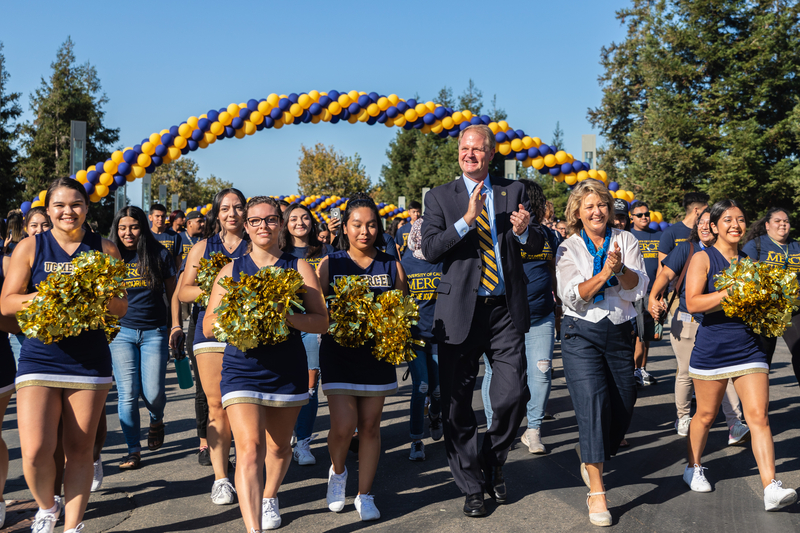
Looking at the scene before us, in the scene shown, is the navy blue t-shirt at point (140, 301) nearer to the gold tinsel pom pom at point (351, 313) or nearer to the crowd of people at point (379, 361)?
the crowd of people at point (379, 361)

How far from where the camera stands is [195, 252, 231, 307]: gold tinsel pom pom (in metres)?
4.69

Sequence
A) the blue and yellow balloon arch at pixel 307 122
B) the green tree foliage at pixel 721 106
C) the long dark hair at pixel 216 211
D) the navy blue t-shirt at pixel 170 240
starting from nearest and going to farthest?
1. the long dark hair at pixel 216 211
2. the navy blue t-shirt at pixel 170 240
3. the blue and yellow balloon arch at pixel 307 122
4. the green tree foliage at pixel 721 106

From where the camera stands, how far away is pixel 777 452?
5871mm

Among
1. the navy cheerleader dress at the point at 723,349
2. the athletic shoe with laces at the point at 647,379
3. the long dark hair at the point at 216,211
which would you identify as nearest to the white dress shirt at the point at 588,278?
the navy cheerleader dress at the point at 723,349

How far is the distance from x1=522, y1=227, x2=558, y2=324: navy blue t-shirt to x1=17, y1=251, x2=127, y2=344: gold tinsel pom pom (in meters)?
3.48

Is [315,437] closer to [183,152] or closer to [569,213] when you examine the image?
[569,213]

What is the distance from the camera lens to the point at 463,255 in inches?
175

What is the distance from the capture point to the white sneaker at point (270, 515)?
4191 millimetres

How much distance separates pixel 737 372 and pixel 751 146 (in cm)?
2584

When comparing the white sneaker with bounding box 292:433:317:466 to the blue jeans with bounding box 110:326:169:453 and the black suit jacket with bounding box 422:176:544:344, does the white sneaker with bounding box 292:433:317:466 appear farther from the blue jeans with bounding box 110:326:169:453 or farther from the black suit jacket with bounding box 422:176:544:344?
the black suit jacket with bounding box 422:176:544:344

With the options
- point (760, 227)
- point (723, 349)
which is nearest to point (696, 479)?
point (723, 349)

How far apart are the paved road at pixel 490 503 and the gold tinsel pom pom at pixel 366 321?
1153mm

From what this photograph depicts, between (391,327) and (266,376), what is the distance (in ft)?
3.13

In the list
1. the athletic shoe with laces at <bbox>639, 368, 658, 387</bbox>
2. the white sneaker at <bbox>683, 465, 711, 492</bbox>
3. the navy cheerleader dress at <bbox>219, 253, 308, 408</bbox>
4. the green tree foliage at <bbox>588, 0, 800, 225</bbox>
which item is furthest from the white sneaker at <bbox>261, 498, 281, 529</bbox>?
the green tree foliage at <bbox>588, 0, 800, 225</bbox>
